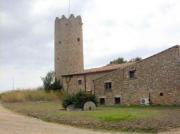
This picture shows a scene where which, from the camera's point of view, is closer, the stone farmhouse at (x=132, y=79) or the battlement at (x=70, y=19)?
the stone farmhouse at (x=132, y=79)

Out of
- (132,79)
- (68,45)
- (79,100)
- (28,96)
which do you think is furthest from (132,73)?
(68,45)

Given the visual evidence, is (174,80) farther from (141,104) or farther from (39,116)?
(39,116)

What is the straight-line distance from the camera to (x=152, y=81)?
45.4 m

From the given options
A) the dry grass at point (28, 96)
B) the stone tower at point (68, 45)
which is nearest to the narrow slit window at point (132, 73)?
the dry grass at point (28, 96)

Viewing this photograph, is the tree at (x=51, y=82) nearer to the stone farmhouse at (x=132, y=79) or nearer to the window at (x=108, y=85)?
the stone farmhouse at (x=132, y=79)

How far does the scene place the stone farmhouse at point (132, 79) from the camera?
4359cm

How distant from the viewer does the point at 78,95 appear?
42.3 m

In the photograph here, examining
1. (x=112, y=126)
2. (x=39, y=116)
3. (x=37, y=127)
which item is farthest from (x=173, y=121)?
(x=39, y=116)

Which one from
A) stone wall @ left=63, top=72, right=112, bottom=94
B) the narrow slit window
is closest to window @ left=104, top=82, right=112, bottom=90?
the narrow slit window

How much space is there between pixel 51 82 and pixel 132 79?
71.8 feet

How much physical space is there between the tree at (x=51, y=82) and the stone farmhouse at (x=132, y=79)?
1.06 meters

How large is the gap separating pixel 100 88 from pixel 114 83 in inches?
121

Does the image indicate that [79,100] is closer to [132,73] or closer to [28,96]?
[132,73]

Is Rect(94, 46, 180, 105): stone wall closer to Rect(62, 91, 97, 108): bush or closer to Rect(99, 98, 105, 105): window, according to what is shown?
Rect(99, 98, 105, 105): window
